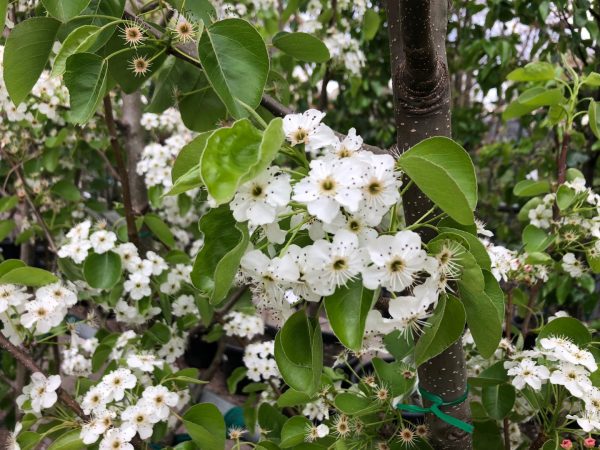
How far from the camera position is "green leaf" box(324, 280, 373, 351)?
489 millimetres

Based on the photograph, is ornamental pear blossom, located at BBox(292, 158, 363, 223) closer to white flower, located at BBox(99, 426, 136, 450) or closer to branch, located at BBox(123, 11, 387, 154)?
branch, located at BBox(123, 11, 387, 154)

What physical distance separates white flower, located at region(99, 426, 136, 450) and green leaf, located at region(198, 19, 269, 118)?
1.78ft

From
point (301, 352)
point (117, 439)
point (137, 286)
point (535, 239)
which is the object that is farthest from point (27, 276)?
point (535, 239)

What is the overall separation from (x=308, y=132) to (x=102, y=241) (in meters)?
0.79

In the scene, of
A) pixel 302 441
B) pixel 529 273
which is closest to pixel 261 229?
pixel 302 441

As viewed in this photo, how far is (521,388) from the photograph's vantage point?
32.2 inches

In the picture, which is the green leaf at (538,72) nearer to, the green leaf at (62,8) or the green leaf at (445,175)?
the green leaf at (445,175)

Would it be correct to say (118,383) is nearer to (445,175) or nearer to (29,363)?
(29,363)

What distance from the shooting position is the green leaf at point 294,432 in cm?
85

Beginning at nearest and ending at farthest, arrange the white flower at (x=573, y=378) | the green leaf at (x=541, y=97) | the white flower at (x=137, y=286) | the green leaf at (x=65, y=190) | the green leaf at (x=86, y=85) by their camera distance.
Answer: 1. the green leaf at (x=86, y=85)
2. the white flower at (x=573, y=378)
3. the green leaf at (x=541, y=97)
4. the white flower at (x=137, y=286)
5. the green leaf at (x=65, y=190)

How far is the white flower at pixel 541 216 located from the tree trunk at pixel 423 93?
1.67 ft

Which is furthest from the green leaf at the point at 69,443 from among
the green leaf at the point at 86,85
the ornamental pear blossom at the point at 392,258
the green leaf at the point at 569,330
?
the green leaf at the point at 569,330

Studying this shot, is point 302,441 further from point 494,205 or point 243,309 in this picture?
point 494,205

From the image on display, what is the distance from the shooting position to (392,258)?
48 cm
